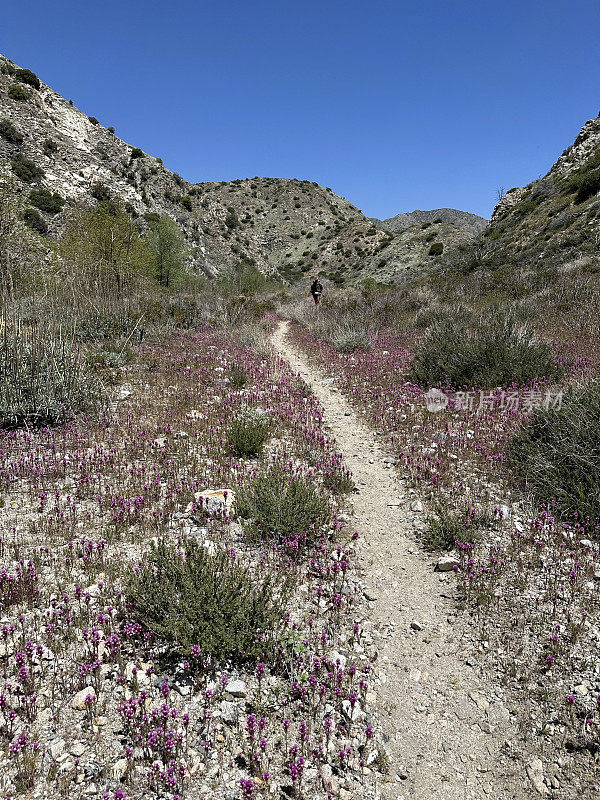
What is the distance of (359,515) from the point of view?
559 cm

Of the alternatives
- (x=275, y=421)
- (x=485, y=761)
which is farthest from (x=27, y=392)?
(x=485, y=761)

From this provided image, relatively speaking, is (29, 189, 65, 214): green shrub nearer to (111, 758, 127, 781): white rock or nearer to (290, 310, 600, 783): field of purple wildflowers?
(290, 310, 600, 783): field of purple wildflowers

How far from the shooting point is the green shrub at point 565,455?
15.4 ft

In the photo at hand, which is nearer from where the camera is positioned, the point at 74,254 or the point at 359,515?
the point at 359,515

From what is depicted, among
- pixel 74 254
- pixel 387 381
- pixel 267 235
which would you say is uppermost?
pixel 267 235

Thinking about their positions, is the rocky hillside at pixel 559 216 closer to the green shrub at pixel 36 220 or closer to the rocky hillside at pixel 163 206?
the rocky hillside at pixel 163 206

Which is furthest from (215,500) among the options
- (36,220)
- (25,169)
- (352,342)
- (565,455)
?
(25,169)

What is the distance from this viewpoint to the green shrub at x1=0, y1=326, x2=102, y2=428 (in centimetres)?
723

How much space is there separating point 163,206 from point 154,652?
57.2m

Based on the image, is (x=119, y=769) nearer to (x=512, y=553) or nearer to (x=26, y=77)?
(x=512, y=553)

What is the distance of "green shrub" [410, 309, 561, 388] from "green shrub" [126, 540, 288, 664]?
705 cm

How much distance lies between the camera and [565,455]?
5.14 meters

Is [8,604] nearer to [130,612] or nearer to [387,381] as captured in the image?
[130,612]

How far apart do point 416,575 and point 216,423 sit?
479 cm
